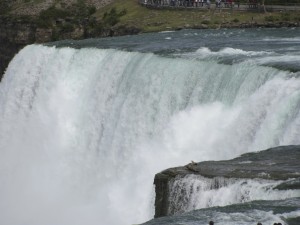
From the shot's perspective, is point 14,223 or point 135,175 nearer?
point 135,175

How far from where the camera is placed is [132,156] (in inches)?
1229

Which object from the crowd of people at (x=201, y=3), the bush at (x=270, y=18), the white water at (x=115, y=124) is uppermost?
the crowd of people at (x=201, y=3)

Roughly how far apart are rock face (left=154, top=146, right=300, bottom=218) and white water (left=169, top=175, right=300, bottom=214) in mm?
192

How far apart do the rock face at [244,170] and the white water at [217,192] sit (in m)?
0.19

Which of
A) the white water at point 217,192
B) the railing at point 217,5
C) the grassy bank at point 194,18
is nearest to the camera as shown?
the white water at point 217,192

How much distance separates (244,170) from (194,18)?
3813cm

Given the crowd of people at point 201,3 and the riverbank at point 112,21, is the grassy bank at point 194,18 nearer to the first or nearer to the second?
the riverbank at point 112,21

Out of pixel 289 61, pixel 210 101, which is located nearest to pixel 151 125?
pixel 210 101

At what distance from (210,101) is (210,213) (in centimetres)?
1208

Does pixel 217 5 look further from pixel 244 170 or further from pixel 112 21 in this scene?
pixel 244 170

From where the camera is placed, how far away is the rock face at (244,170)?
63.3ft

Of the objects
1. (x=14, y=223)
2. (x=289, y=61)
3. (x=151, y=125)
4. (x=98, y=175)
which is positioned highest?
(x=289, y=61)

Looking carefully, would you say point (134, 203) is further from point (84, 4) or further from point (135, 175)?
point (84, 4)

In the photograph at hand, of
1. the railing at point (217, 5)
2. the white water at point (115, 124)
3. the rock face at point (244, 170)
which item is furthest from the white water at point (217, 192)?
the railing at point (217, 5)
